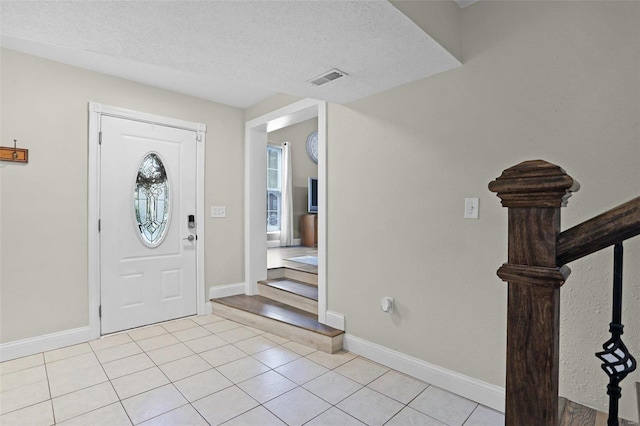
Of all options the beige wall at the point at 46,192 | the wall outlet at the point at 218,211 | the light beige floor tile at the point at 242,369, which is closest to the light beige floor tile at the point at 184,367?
the light beige floor tile at the point at 242,369

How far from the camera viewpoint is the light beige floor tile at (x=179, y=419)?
1863 millimetres

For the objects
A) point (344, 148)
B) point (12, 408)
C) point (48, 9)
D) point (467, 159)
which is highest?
point (48, 9)

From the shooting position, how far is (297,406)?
2.03 meters

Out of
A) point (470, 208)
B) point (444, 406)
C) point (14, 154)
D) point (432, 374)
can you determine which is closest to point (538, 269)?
point (470, 208)

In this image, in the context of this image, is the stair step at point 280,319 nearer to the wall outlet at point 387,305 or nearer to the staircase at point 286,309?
the staircase at point 286,309

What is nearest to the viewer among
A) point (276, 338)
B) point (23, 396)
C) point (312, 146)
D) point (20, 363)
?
point (23, 396)

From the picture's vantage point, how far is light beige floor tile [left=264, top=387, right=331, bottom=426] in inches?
75.4

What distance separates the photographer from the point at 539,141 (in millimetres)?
1845

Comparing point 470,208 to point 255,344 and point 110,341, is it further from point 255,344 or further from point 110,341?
point 110,341

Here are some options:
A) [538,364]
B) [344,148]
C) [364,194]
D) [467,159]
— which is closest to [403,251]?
[364,194]

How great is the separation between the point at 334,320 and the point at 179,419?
144 cm

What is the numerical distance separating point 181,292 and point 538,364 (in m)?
3.63

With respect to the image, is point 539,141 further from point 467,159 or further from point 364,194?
point 364,194

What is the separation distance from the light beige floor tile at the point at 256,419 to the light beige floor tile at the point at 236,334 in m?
1.18
